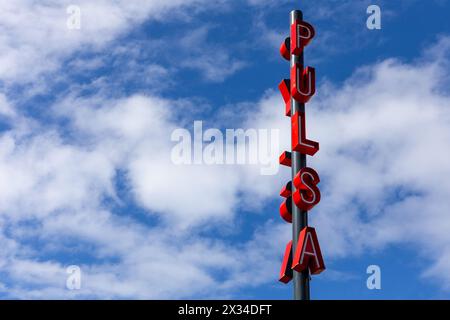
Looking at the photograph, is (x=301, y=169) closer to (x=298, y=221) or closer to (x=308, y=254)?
(x=298, y=221)

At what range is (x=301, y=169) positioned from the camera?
24.8m

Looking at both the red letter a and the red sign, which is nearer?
the red letter a

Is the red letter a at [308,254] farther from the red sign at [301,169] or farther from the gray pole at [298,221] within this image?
the gray pole at [298,221]

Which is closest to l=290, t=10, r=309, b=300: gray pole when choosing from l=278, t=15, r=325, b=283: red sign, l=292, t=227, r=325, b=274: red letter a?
l=278, t=15, r=325, b=283: red sign

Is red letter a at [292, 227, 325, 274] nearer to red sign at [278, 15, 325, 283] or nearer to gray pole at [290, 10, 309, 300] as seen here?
red sign at [278, 15, 325, 283]

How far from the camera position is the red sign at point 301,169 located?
23703mm

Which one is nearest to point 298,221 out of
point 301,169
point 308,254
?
point 308,254

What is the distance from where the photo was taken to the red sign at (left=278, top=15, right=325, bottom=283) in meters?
23.7
